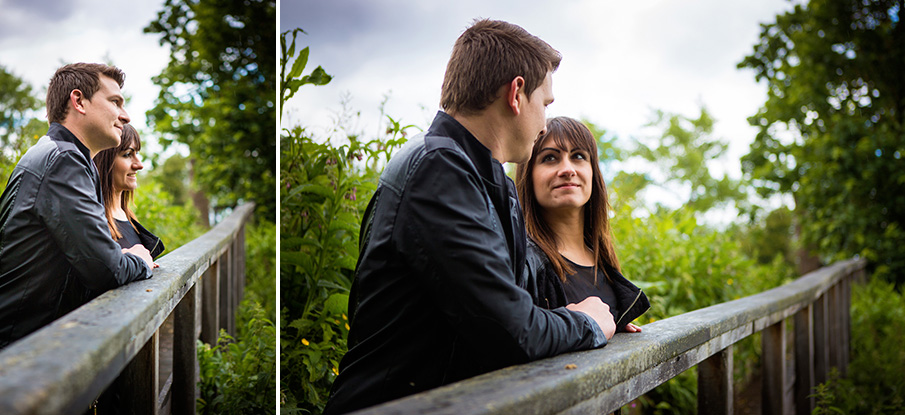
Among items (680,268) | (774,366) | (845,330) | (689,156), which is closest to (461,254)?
(774,366)

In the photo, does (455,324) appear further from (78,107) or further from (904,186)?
(904,186)

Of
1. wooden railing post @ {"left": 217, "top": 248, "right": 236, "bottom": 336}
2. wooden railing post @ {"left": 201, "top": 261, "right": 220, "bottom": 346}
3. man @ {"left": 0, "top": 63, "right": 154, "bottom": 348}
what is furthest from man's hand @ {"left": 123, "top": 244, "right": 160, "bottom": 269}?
wooden railing post @ {"left": 217, "top": 248, "right": 236, "bottom": 336}

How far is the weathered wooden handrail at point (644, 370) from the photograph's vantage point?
885 millimetres

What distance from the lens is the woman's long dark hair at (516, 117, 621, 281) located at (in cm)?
181

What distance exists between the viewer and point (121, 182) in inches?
63.8

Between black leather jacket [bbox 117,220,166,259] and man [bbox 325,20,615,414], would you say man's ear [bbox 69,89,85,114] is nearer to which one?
black leather jacket [bbox 117,220,166,259]

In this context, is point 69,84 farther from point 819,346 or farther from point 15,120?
point 819,346

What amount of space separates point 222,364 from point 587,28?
7.34 feet

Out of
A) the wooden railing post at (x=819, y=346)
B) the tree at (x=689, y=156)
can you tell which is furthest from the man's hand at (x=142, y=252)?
the tree at (x=689, y=156)

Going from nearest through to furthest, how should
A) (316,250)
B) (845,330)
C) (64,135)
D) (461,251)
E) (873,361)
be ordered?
(461,251) → (64,135) → (316,250) → (873,361) → (845,330)

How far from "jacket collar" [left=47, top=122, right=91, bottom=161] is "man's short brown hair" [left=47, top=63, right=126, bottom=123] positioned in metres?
0.02

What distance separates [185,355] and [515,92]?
5.10 feet

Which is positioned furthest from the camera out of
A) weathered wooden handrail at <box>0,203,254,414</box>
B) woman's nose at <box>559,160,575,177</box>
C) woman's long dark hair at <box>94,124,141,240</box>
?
woman's nose at <box>559,160,575,177</box>

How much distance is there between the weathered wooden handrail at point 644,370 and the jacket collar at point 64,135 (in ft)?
3.49
